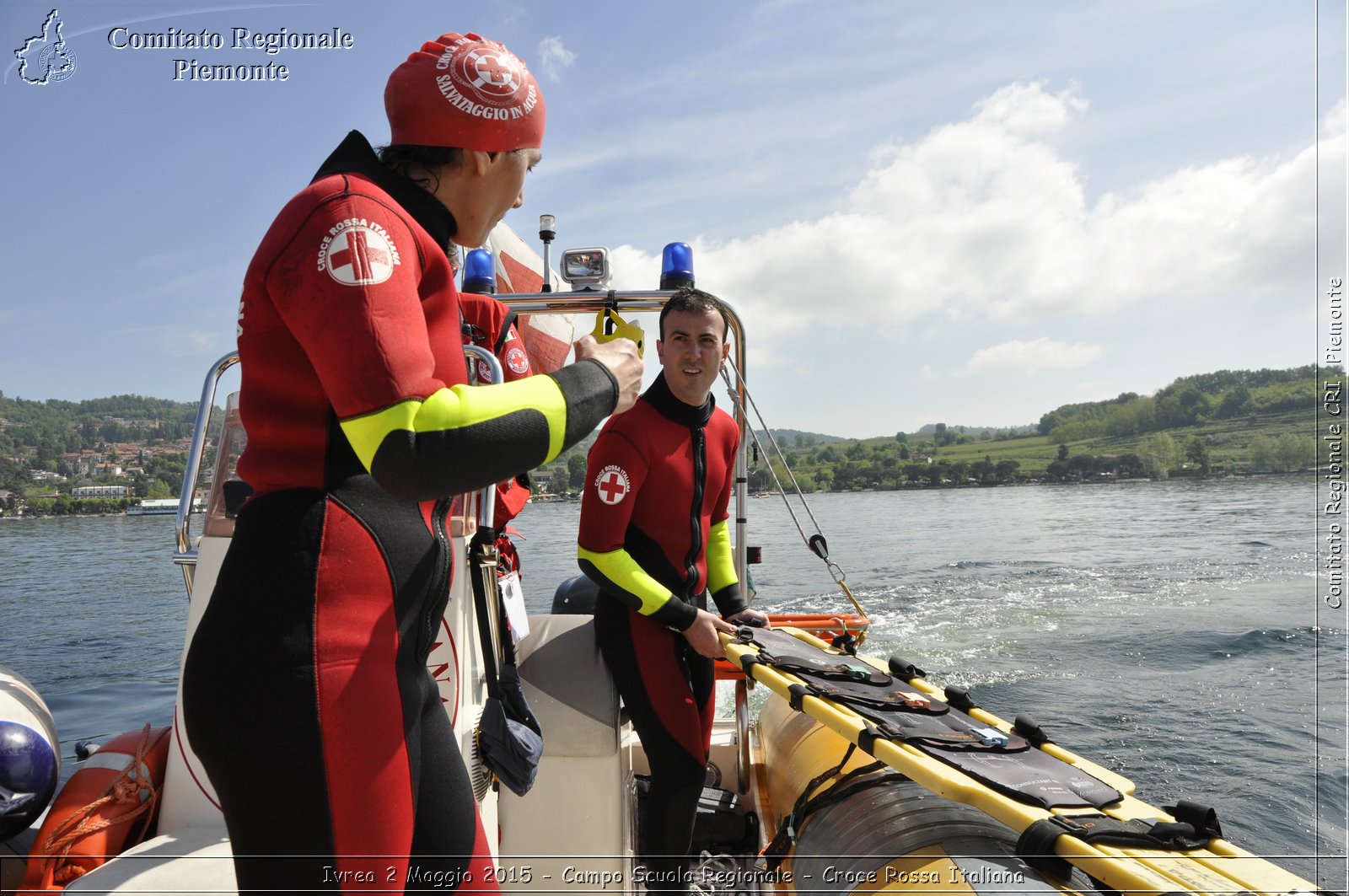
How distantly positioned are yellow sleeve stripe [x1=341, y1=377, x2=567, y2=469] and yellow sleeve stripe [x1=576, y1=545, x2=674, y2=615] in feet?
4.88

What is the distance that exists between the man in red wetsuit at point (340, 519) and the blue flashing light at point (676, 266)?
201cm

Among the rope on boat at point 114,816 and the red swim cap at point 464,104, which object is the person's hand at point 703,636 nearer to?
the rope on boat at point 114,816

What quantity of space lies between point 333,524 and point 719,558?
2087mm

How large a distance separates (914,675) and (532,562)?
52.2 ft

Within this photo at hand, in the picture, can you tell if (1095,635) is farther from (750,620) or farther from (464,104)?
(464,104)

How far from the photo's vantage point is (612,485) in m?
2.44

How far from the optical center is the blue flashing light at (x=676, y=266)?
2963mm

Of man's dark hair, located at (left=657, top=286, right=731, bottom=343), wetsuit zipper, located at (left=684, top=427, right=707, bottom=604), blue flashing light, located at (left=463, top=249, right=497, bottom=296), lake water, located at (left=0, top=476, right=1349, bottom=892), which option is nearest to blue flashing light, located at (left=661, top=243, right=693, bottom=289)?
man's dark hair, located at (left=657, top=286, right=731, bottom=343)

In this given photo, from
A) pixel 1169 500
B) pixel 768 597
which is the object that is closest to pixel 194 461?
pixel 768 597

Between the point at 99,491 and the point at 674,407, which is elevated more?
the point at 674,407

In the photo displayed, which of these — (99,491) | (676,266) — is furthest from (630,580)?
(99,491)

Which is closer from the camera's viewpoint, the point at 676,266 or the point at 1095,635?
the point at 676,266

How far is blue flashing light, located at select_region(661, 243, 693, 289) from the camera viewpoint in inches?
117

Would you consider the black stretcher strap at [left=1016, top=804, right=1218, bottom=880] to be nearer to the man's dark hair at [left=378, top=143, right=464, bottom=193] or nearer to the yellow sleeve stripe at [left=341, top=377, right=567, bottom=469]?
the yellow sleeve stripe at [left=341, top=377, right=567, bottom=469]
